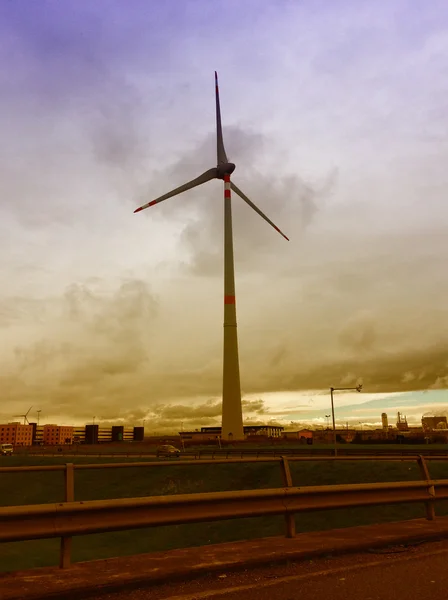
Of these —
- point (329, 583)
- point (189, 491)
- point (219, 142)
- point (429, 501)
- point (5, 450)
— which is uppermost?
point (219, 142)

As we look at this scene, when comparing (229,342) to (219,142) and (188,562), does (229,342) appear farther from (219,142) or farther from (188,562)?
(188,562)

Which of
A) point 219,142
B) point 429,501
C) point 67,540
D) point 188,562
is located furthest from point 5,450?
point 188,562

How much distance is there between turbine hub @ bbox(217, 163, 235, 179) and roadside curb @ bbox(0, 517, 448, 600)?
66.2 metres

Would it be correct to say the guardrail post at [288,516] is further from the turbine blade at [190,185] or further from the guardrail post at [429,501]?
the turbine blade at [190,185]

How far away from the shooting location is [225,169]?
72.5 meters

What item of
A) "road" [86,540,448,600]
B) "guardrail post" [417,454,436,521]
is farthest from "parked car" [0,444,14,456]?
"road" [86,540,448,600]

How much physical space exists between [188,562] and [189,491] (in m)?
39.0

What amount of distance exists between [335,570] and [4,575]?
3962mm

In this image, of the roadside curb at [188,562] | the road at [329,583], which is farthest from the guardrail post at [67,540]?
the road at [329,583]

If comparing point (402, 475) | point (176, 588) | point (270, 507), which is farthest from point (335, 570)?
point (402, 475)

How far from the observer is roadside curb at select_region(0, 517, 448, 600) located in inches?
232

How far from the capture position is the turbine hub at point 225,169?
7238cm

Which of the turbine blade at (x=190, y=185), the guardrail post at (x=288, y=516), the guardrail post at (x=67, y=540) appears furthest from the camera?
the turbine blade at (x=190, y=185)

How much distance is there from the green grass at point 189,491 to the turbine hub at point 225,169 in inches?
1515
